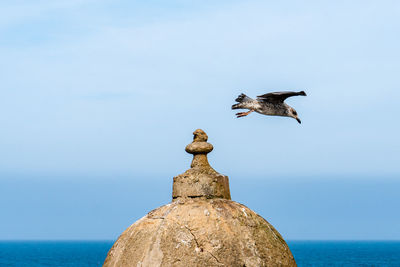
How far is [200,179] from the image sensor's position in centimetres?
937

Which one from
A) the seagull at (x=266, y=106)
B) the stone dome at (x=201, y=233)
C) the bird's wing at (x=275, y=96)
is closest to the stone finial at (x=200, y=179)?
the stone dome at (x=201, y=233)

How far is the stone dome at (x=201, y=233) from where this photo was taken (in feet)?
28.1

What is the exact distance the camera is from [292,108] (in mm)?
13156

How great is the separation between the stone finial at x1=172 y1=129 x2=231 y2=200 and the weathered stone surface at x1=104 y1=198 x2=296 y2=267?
152 millimetres

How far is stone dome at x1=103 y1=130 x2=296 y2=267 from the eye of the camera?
28.1ft

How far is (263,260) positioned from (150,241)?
1.43 meters

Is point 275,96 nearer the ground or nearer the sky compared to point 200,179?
nearer the sky

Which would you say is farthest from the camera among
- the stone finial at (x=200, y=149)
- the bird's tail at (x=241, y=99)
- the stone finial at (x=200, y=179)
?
the bird's tail at (x=241, y=99)

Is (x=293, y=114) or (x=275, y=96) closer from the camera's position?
(x=275, y=96)

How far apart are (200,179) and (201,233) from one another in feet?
3.06

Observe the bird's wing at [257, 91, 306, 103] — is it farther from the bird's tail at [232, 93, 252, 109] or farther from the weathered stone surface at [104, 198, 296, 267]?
the weathered stone surface at [104, 198, 296, 267]

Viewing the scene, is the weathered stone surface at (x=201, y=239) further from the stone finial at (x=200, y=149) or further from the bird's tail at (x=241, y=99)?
the bird's tail at (x=241, y=99)

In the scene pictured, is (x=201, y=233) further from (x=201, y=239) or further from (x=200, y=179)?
(x=200, y=179)

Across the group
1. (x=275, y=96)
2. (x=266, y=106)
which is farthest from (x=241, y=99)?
(x=275, y=96)
